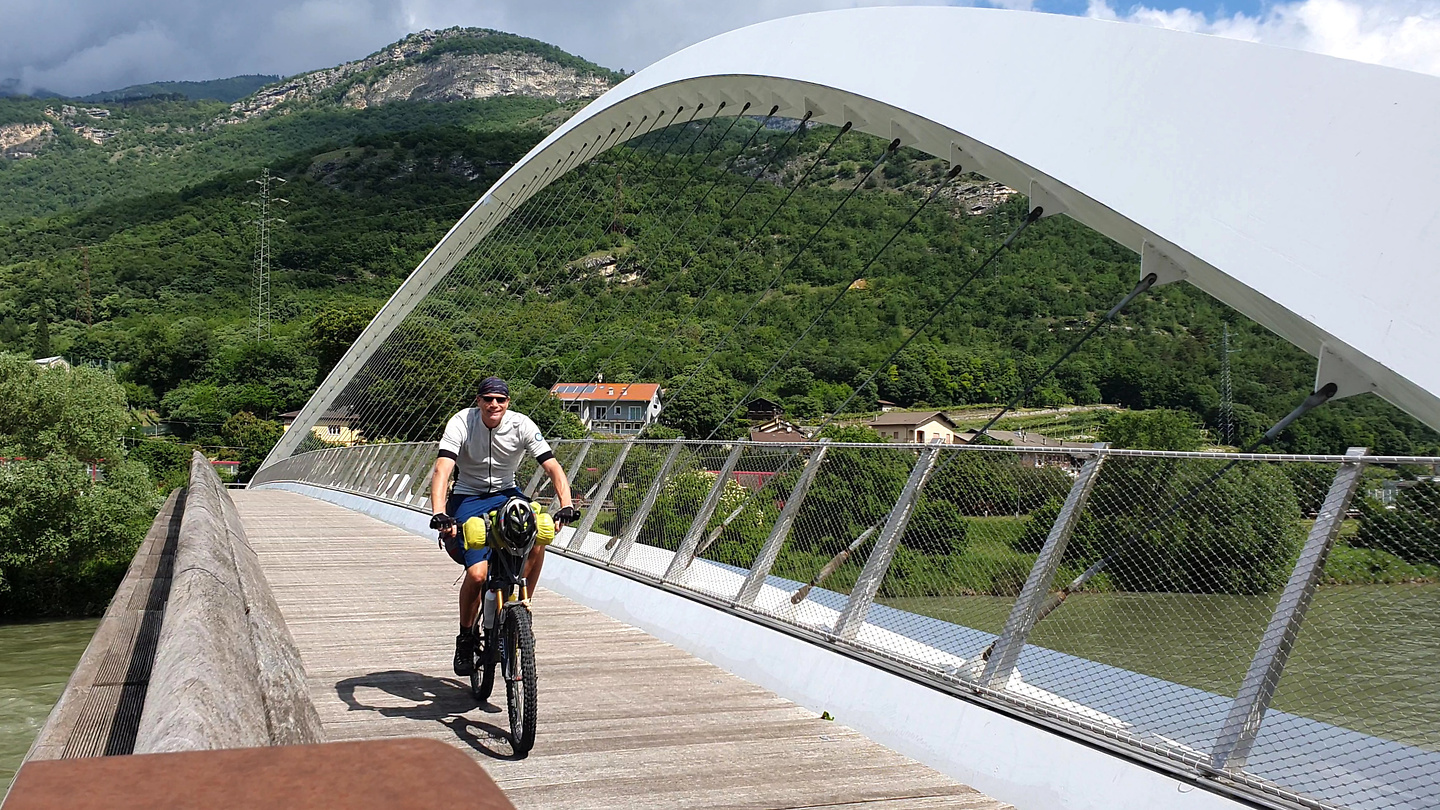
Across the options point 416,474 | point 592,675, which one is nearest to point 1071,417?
point 416,474

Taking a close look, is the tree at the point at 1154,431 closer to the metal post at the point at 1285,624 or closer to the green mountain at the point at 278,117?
the metal post at the point at 1285,624

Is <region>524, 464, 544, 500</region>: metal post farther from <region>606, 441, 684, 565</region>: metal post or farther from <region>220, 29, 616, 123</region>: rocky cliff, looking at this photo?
<region>220, 29, 616, 123</region>: rocky cliff

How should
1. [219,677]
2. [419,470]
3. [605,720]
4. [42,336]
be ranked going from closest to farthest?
[219,677]
[605,720]
[419,470]
[42,336]

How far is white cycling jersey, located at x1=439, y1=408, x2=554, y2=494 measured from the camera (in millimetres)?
5223

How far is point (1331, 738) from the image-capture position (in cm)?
322

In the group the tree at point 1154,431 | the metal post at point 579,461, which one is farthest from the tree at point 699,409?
the metal post at point 579,461

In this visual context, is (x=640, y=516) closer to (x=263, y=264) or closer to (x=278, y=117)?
(x=263, y=264)

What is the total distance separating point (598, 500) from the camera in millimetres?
9797

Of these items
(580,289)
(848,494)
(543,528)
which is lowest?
(543,528)

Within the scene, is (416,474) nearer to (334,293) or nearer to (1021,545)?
(1021,545)

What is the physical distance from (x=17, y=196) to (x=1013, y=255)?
397ft

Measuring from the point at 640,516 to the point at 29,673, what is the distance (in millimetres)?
22910

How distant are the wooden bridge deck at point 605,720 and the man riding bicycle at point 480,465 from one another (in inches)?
19.4

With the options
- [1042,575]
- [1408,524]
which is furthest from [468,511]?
[1408,524]
